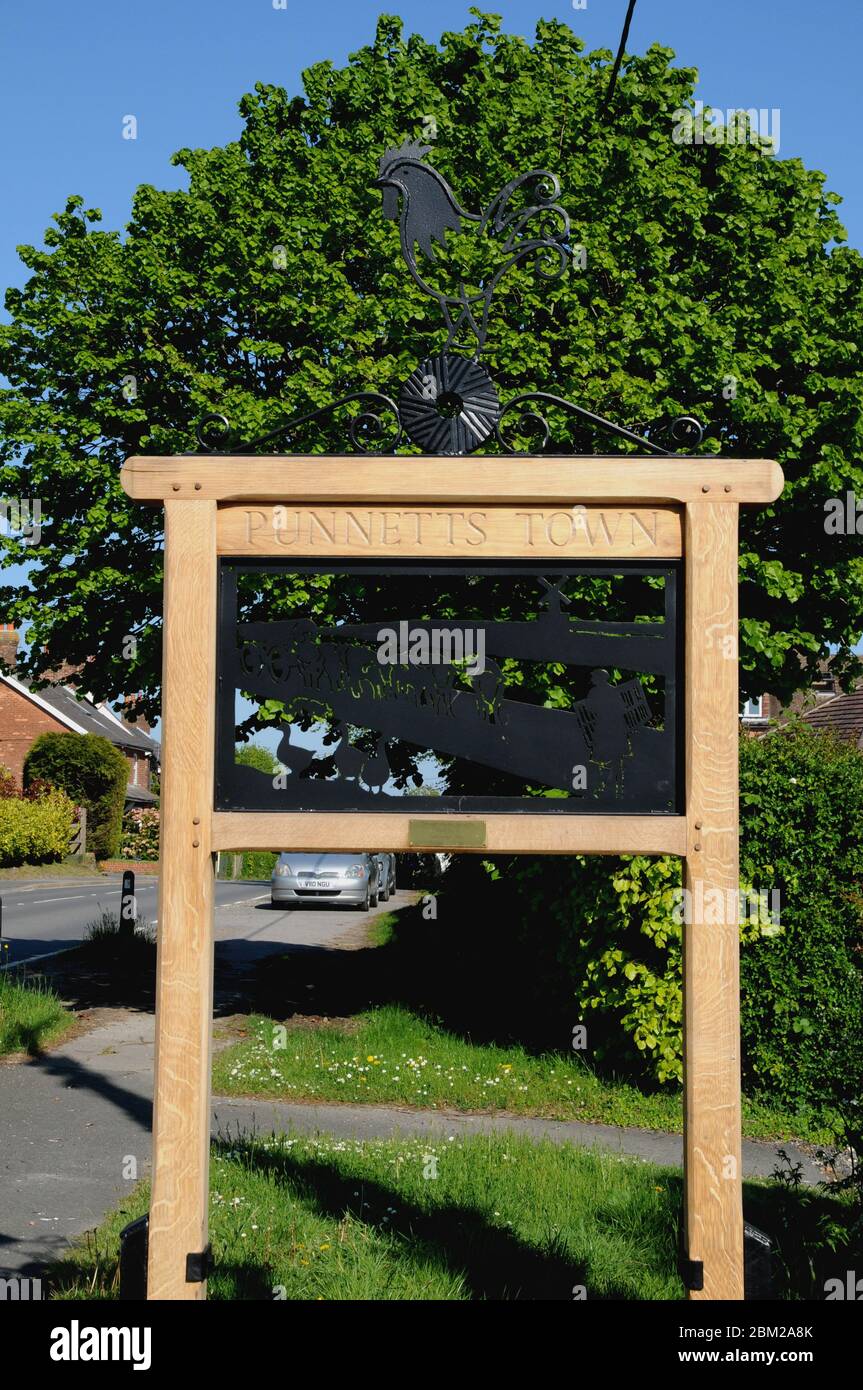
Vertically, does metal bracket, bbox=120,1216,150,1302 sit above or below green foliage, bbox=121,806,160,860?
above

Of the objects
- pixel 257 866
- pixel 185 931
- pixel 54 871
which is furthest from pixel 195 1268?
pixel 257 866

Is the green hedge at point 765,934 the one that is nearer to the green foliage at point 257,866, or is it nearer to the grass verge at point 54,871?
the grass verge at point 54,871

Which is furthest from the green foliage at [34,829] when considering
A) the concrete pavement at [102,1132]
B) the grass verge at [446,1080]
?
the concrete pavement at [102,1132]

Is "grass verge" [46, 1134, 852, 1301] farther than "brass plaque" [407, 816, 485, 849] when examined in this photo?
Yes

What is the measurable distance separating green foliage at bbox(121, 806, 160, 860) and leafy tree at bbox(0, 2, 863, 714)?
33.1m

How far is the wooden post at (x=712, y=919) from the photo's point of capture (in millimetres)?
3379

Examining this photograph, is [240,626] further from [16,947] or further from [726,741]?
[16,947]

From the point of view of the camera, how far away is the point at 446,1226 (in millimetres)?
5352

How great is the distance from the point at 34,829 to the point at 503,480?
35.4 metres

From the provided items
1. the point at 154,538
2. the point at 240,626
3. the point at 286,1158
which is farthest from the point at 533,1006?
the point at 240,626

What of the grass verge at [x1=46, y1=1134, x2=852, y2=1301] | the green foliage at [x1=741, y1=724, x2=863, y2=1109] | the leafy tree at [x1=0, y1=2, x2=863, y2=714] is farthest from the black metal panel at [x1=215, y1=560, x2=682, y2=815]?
the leafy tree at [x1=0, y1=2, x2=863, y2=714]

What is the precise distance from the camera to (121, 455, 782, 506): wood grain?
351 cm

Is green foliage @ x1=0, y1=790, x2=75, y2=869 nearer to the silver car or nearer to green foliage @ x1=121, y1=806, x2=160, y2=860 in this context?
green foliage @ x1=121, y1=806, x2=160, y2=860

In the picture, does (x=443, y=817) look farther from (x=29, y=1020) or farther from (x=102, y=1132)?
(x=29, y=1020)
